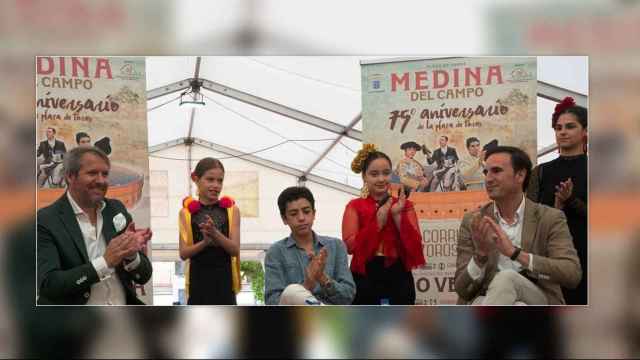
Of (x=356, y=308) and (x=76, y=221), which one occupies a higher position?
(x=76, y=221)

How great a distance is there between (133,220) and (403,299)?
4.52ft

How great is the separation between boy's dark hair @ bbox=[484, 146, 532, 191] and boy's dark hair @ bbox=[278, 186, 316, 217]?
875mm

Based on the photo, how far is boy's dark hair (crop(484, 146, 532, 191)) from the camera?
2.77 metres

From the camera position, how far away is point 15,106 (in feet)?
9.52

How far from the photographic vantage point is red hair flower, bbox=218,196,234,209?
2789mm

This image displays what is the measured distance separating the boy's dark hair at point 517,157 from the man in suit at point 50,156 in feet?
6.88

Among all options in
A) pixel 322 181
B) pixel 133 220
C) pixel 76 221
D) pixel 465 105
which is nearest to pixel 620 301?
pixel 465 105

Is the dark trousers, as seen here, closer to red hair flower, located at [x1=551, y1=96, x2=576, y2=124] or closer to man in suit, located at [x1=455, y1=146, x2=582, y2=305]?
man in suit, located at [x1=455, y1=146, x2=582, y2=305]

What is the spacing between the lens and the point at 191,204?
277cm

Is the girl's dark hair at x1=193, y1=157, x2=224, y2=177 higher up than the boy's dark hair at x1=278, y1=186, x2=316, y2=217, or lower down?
higher up

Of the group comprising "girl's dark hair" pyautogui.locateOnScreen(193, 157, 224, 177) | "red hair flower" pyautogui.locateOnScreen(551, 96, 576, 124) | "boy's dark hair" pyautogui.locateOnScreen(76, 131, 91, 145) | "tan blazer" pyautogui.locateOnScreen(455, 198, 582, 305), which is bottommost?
"tan blazer" pyautogui.locateOnScreen(455, 198, 582, 305)

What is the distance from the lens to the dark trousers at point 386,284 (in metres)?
2.79

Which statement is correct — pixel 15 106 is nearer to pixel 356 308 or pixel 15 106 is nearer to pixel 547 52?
pixel 356 308

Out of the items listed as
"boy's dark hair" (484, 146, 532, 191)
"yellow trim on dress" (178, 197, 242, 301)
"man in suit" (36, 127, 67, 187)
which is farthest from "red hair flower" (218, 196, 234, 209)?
"boy's dark hair" (484, 146, 532, 191)
